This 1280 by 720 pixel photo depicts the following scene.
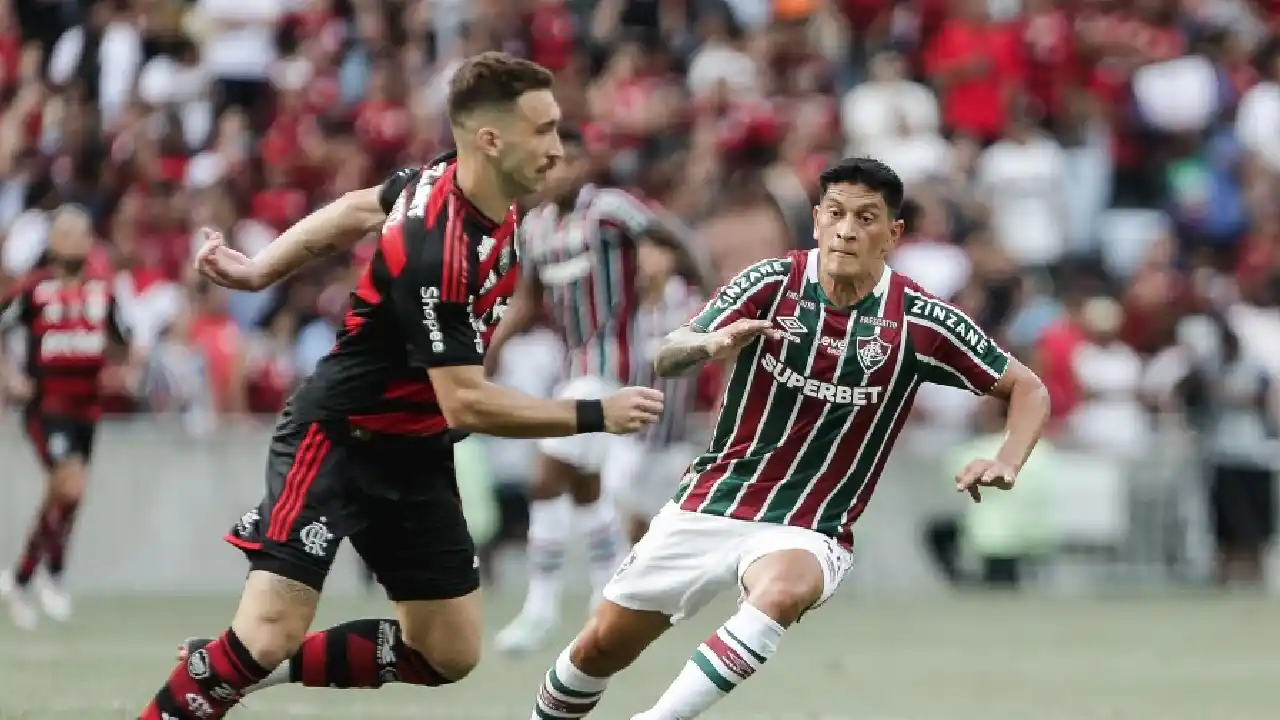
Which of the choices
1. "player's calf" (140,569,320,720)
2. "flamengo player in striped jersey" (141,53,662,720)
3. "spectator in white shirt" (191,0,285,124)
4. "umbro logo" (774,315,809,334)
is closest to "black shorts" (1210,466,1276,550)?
"spectator in white shirt" (191,0,285,124)

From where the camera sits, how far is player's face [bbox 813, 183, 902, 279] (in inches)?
302

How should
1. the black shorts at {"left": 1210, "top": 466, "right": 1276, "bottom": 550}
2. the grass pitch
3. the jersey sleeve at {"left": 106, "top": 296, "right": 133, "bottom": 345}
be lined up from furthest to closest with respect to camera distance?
the black shorts at {"left": 1210, "top": 466, "right": 1276, "bottom": 550}, the jersey sleeve at {"left": 106, "top": 296, "right": 133, "bottom": 345}, the grass pitch

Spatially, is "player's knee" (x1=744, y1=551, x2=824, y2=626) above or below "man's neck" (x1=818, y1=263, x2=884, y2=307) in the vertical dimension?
below

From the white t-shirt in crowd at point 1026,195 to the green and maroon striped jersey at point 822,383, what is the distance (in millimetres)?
11361

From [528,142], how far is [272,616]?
5.34 ft

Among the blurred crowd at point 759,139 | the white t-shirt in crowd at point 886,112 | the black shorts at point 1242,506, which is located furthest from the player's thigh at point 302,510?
the white t-shirt in crowd at point 886,112

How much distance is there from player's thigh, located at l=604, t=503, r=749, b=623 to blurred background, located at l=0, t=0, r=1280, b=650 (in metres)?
7.06

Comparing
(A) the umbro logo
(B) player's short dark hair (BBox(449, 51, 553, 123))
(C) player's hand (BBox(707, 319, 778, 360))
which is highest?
(B) player's short dark hair (BBox(449, 51, 553, 123))

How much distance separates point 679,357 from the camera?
7.32 metres

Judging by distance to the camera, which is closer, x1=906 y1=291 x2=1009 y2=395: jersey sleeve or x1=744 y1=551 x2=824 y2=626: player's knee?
x1=744 y1=551 x2=824 y2=626: player's knee

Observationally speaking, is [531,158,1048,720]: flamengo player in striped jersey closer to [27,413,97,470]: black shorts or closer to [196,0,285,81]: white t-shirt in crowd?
[27,413,97,470]: black shorts

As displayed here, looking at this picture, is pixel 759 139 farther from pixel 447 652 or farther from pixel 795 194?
pixel 447 652

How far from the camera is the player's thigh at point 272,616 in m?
6.99

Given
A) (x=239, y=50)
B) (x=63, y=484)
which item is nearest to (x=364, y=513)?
(x=63, y=484)
